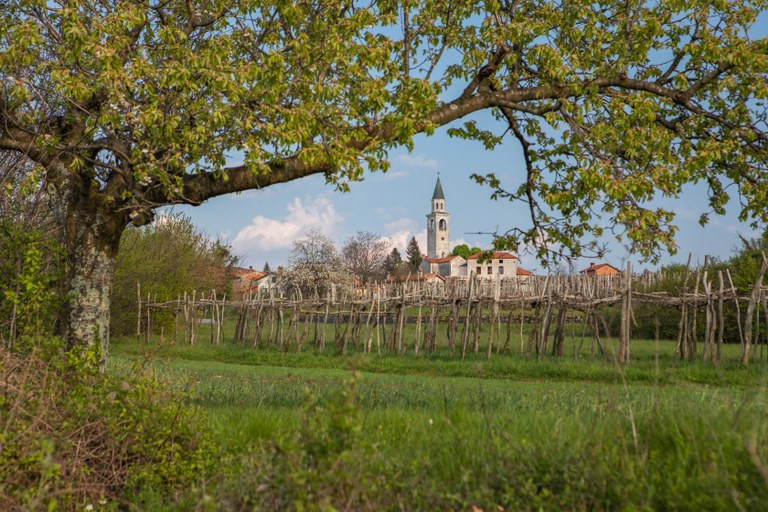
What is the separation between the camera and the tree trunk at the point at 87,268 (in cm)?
901

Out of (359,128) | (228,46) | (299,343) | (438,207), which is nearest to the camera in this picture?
(228,46)

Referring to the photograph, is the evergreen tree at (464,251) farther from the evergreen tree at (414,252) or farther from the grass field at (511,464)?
the grass field at (511,464)

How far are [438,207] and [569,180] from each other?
433ft

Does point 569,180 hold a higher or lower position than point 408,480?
higher

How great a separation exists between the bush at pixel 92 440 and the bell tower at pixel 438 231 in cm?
13170

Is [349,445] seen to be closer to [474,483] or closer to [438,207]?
[474,483]

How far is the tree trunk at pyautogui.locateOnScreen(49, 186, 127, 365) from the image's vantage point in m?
9.01

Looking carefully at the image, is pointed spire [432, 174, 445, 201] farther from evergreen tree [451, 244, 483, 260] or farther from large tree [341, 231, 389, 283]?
large tree [341, 231, 389, 283]

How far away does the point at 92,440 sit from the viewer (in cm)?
535

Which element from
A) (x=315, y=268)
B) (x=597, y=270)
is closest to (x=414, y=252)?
(x=315, y=268)

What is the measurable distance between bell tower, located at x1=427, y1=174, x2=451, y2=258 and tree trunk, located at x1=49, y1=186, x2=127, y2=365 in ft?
421

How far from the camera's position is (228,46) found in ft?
28.4

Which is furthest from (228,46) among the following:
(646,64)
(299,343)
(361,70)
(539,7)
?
(299,343)

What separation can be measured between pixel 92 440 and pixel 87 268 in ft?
14.8
